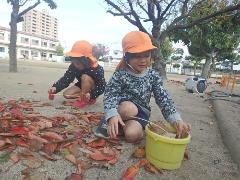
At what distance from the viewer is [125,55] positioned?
2852mm

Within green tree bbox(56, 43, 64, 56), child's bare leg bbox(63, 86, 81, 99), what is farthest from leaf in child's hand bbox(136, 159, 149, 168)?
green tree bbox(56, 43, 64, 56)

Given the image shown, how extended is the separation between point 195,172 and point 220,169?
249 mm

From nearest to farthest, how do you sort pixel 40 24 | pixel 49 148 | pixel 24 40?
1. pixel 49 148
2. pixel 24 40
3. pixel 40 24

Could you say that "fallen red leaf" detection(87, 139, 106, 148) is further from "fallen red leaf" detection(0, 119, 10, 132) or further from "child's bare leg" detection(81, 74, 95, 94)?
"child's bare leg" detection(81, 74, 95, 94)

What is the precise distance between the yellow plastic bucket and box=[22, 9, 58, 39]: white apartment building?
14469cm

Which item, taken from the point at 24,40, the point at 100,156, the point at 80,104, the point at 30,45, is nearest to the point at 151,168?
the point at 100,156

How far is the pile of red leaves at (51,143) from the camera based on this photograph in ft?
7.47

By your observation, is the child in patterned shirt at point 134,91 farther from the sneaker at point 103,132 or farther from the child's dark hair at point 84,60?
the child's dark hair at point 84,60

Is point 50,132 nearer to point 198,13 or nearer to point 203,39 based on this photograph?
point 198,13

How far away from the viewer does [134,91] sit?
2941mm

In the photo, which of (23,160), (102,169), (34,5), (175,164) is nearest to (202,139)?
(175,164)

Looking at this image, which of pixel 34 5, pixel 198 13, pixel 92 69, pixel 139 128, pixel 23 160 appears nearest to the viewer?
pixel 23 160

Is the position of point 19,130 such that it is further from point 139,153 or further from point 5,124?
point 139,153

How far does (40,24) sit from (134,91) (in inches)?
6077
